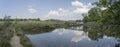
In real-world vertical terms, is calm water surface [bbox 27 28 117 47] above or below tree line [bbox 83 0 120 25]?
below

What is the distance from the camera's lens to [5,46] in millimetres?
20188

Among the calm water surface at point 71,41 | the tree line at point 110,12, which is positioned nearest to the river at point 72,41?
the calm water surface at point 71,41

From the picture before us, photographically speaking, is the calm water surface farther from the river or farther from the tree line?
the tree line

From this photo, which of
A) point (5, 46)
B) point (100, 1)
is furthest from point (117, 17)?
point (5, 46)

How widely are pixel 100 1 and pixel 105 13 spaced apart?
1.32m

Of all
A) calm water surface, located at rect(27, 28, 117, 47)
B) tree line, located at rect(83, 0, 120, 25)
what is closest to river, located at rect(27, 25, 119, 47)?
calm water surface, located at rect(27, 28, 117, 47)

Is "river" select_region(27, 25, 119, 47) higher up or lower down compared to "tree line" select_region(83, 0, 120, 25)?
lower down

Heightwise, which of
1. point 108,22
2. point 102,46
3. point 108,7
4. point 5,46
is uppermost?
point 108,7

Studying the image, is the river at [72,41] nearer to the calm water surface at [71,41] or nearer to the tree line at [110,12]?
the calm water surface at [71,41]

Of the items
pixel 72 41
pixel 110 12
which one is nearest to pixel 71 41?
pixel 72 41

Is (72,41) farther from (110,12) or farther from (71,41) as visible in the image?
(110,12)

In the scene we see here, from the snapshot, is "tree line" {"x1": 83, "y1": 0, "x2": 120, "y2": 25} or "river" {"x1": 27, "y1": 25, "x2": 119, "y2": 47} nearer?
"tree line" {"x1": 83, "y1": 0, "x2": 120, "y2": 25}

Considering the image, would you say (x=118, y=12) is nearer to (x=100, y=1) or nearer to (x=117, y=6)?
(x=117, y=6)

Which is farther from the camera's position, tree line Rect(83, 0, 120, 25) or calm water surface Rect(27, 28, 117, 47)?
calm water surface Rect(27, 28, 117, 47)
